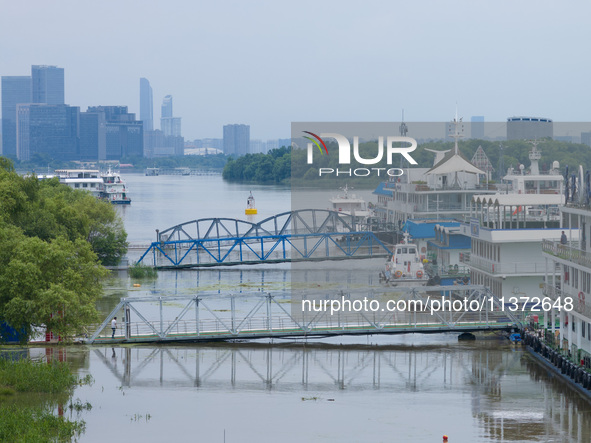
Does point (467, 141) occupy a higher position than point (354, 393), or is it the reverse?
point (467, 141)

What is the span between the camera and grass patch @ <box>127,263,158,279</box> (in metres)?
65.9

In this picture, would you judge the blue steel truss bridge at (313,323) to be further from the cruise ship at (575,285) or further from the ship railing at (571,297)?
the cruise ship at (575,285)

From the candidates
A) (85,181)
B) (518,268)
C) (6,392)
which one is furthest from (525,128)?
(6,392)

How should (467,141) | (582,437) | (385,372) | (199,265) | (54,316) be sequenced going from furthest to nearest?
(467,141), (199,265), (54,316), (385,372), (582,437)

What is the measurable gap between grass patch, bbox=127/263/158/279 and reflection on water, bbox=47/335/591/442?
25655 mm

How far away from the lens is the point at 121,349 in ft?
131

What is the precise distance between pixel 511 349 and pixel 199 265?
33825 mm

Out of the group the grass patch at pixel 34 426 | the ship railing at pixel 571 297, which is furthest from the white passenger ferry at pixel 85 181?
the grass patch at pixel 34 426

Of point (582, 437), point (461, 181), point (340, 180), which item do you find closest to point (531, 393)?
point (582, 437)

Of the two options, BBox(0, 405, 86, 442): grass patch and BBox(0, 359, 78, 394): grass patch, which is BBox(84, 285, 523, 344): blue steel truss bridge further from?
BBox(0, 405, 86, 442): grass patch

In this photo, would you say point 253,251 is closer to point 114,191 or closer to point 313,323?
point 313,323

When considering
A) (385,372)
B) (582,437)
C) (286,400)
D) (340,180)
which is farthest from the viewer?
(340,180)

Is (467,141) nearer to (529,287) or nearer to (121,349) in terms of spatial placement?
(529,287)

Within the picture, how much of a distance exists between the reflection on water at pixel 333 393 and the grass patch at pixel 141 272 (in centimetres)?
2566
